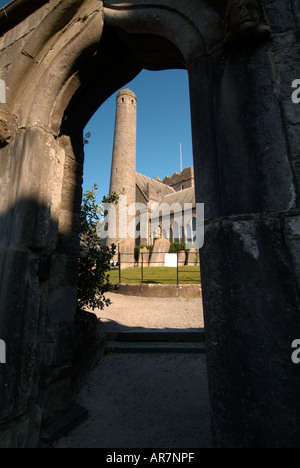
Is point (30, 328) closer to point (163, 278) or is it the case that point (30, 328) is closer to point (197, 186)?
point (197, 186)

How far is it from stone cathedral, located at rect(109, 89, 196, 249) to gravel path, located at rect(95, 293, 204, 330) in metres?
10.5

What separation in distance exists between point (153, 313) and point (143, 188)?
1024 inches

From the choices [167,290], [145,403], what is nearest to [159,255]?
[167,290]

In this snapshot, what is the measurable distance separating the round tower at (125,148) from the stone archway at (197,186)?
794 inches

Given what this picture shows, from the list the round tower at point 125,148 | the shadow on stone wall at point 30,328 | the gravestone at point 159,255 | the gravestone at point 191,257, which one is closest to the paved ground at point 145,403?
the shadow on stone wall at point 30,328

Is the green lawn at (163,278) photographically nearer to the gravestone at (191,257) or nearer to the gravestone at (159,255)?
the gravestone at (191,257)

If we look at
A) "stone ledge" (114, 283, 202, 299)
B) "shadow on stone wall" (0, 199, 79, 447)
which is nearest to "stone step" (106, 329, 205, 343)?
"shadow on stone wall" (0, 199, 79, 447)

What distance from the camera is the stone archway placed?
3.20 feet

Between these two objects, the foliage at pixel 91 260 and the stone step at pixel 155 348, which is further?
the stone step at pixel 155 348

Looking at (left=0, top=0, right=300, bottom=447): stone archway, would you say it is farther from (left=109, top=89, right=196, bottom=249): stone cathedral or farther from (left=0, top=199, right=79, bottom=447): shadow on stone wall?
(left=109, top=89, right=196, bottom=249): stone cathedral

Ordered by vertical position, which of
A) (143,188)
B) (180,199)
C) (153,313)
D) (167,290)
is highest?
(143,188)

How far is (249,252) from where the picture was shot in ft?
3.43

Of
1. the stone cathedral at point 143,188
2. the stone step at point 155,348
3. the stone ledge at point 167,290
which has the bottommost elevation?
the stone step at point 155,348

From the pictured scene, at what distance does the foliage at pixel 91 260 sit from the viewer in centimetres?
286
